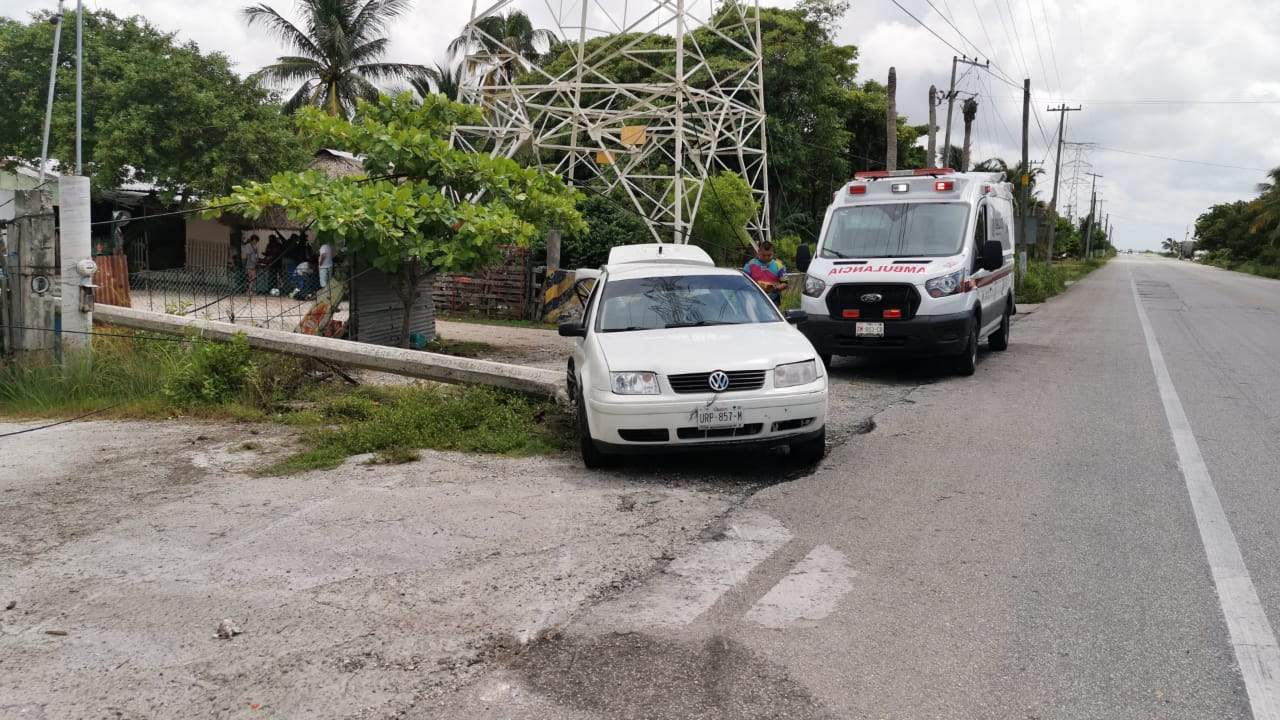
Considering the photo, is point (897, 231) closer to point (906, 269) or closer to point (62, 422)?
point (906, 269)

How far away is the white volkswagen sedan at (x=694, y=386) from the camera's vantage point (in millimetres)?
6590

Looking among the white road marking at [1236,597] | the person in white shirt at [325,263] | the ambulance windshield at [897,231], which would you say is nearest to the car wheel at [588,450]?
the white road marking at [1236,597]

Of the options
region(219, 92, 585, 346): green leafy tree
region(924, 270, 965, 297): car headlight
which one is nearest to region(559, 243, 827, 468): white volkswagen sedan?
region(219, 92, 585, 346): green leafy tree

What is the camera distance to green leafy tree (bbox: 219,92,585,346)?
34.7 feet

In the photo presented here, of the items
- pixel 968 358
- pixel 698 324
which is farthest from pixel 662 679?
pixel 968 358

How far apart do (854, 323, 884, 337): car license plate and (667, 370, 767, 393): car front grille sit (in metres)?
5.27

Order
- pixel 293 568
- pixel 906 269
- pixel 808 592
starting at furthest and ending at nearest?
pixel 906 269, pixel 293 568, pixel 808 592

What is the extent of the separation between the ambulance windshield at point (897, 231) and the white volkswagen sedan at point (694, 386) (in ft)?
16.6

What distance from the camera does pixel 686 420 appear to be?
6.57 meters

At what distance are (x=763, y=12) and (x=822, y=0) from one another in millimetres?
2846

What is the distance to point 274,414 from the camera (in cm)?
905

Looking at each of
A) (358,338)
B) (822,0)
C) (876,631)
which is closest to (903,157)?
(822,0)

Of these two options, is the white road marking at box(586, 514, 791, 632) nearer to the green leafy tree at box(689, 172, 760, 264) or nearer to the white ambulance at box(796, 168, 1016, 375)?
the white ambulance at box(796, 168, 1016, 375)

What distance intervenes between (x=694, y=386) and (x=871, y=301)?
18.4ft
